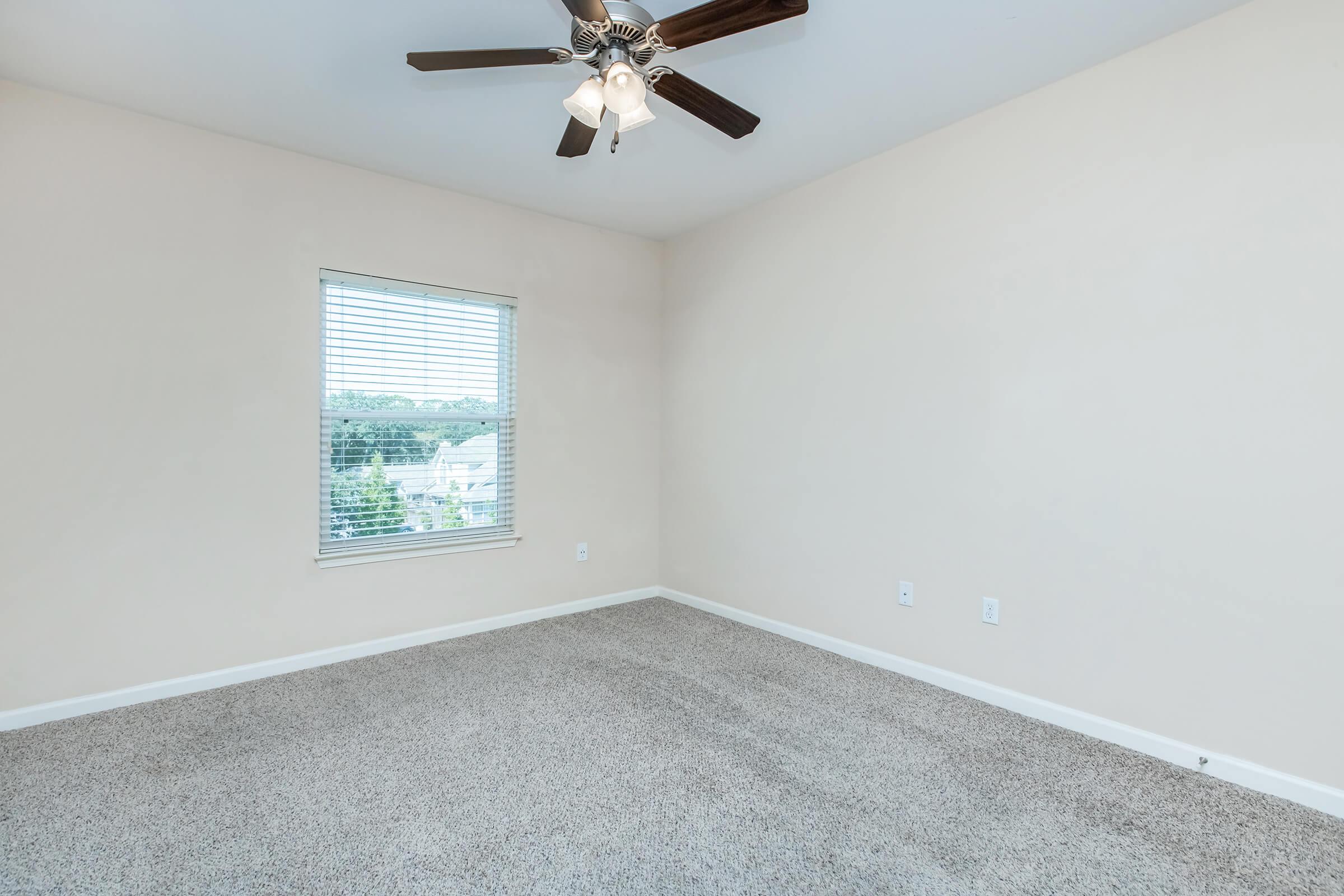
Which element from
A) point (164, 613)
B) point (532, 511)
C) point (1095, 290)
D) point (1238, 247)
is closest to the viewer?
point (1238, 247)

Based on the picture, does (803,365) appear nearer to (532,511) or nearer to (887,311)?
(887,311)

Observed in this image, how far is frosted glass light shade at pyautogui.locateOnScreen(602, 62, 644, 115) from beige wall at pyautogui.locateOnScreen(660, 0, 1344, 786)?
148 cm

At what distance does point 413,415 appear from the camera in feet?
11.6

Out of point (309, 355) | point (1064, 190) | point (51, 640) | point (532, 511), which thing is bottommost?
point (51, 640)

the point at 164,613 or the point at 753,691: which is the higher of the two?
the point at 164,613

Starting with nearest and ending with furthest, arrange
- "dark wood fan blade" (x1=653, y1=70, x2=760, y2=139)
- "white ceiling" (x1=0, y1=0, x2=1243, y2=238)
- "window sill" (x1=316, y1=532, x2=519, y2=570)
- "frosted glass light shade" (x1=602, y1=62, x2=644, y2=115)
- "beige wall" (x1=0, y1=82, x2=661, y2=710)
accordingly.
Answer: "frosted glass light shade" (x1=602, y1=62, x2=644, y2=115) → "dark wood fan blade" (x1=653, y1=70, x2=760, y2=139) → "white ceiling" (x1=0, y1=0, x2=1243, y2=238) → "beige wall" (x1=0, y1=82, x2=661, y2=710) → "window sill" (x1=316, y1=532, x2=519, y2=570)

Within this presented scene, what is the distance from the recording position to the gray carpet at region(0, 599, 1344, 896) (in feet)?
5.50

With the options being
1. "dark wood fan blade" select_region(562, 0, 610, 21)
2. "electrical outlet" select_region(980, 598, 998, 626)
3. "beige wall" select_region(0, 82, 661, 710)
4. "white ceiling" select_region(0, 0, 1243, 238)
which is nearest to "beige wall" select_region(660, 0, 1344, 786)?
"electrical outlet" select_region(980, 598, 998, 626)

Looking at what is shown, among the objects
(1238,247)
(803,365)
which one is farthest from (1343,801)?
(803,365)

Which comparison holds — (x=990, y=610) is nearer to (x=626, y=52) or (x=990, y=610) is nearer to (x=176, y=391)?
(x=626, y=52)

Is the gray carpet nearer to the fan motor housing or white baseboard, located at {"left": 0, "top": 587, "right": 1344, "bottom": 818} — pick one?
white baseboard, located at {"left": 0, "top": 587, "right": 1344, "bottom": 818}

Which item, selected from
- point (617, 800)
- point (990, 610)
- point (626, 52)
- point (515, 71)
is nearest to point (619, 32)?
point (626, 52)

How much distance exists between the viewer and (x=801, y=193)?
356 cm

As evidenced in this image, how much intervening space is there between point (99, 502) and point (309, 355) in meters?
1.06
